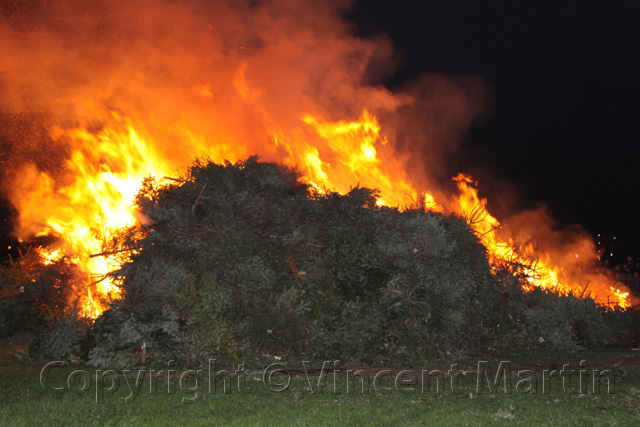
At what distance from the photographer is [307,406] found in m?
6.78

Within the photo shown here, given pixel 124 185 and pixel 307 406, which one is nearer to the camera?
pixel 307 406

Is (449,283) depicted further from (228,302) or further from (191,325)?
(191,325)

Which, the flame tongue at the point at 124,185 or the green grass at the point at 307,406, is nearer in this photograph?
the green grass at the point at 307,406

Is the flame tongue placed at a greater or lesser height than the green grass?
greater

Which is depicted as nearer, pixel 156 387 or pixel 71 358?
pixel 156 387

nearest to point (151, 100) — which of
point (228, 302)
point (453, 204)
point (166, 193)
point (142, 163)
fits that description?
point (142, 163)

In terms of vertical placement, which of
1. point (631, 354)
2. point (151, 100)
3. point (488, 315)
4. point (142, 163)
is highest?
point (151, 100)

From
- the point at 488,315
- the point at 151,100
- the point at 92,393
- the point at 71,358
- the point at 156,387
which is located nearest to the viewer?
the point at 92,393

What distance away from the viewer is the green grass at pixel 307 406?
6070 mm

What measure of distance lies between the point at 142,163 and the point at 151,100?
5.79 m

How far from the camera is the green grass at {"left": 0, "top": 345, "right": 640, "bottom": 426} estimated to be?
19.9 ft

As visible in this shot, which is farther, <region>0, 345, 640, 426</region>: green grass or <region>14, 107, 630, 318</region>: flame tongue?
<region>14, 107, 630, 318</region>: flame tongue

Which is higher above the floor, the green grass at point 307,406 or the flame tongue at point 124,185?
the flame tongue at point 124,185

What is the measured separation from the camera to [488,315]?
40.6ft
